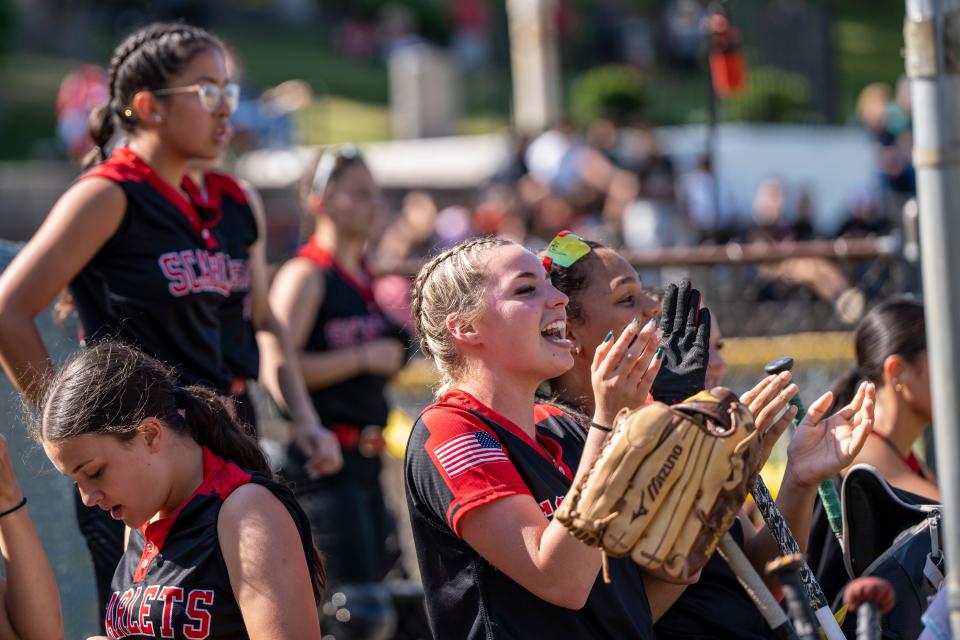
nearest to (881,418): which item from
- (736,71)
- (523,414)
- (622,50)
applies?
(523,414)

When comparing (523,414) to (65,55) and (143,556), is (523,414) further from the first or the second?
(65,55)

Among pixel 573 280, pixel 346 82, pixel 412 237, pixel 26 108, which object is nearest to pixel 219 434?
pixel 573 280

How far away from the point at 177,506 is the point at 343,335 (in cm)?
264

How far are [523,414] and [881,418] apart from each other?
1.70 metres

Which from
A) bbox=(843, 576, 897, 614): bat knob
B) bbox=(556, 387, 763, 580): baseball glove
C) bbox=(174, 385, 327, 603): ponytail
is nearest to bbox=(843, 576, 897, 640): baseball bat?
bbox=(843, 576, 897, 614): bat knob

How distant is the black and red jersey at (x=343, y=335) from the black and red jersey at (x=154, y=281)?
1575mm

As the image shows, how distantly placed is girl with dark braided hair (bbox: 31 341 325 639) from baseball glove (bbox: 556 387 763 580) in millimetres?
799

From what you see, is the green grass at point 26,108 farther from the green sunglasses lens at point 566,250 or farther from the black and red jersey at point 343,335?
the green sunglasses lens at point 566,250

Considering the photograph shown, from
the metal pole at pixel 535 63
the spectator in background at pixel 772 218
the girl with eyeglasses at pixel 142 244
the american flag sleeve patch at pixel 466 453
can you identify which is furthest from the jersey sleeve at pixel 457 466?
the metal pole at pixel 535 63

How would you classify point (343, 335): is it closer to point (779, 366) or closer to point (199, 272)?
point (199, 272)

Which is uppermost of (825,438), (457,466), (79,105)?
(79,105)

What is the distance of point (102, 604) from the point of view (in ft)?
13.6

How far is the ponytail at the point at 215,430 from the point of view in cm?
339

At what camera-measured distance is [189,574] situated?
125 inches
